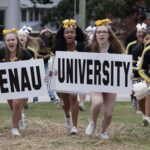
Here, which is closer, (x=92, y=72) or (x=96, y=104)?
(x=96, y=104)

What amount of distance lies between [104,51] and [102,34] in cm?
31

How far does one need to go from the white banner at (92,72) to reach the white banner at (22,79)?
0.76ft

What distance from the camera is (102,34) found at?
9898 mm

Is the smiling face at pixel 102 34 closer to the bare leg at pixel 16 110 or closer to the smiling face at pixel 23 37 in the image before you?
the bare leg at pixel 16 110

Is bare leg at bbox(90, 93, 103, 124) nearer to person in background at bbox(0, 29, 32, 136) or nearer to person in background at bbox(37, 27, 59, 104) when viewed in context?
person in background at bbox(0, 29, 32, 136)

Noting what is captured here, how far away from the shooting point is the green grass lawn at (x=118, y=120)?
9923 millimetres

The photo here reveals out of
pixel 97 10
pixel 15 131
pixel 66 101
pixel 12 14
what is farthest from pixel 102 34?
pixel 97 10

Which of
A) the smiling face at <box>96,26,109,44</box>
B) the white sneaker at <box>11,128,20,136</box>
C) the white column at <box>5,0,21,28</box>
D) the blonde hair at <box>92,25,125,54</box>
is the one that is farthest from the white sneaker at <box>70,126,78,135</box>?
the white column at <box>5,0,21,28</box>

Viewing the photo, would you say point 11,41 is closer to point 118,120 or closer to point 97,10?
point 118,120

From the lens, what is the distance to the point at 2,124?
1184 cm

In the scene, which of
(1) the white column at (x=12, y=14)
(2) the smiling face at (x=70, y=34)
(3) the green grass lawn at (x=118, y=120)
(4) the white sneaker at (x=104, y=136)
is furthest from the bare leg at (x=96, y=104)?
(1) the white column at (x=12, y=14)

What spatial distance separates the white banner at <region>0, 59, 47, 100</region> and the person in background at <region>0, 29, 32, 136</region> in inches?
5.2

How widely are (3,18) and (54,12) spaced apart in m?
4.30

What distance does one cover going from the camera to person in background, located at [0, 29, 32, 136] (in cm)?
1037
